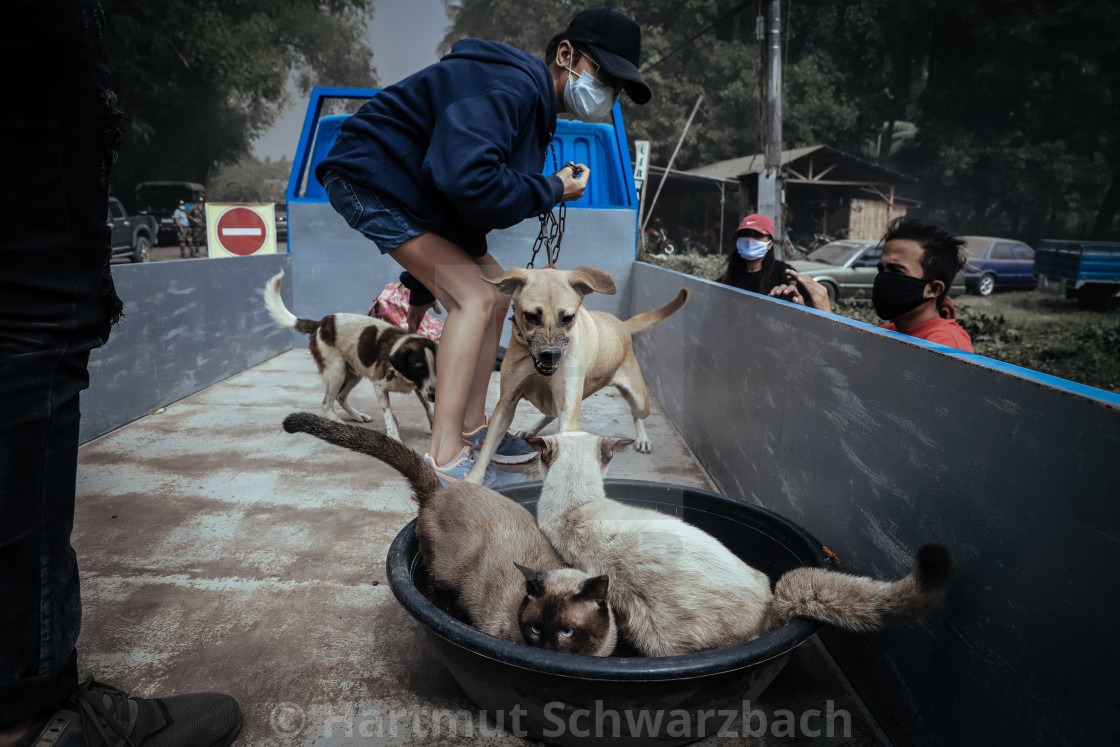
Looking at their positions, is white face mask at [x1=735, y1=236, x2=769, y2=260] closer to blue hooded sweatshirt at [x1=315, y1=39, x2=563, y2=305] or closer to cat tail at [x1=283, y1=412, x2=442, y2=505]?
blue hooded sweatshirt at [x1=315, y1=39, x2=563, y2=305]

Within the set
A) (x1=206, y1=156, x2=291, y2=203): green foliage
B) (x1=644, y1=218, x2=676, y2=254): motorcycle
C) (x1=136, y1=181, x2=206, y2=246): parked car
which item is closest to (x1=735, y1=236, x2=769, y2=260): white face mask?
(x1=644, y1=218, x2=676, y2=254): motorcycle

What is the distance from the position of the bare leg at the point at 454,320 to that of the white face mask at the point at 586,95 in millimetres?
826

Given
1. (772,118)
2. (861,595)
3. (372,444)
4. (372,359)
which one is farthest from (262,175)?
(861,595)

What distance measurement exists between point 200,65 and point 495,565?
3125 cm

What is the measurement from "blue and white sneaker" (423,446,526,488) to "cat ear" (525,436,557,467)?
540 millimetres

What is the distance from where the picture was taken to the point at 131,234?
17.5 meters

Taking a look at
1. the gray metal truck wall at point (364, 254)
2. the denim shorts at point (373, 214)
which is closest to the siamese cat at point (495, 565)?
the denim shorts at point (373, 214)

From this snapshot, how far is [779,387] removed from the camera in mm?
2713

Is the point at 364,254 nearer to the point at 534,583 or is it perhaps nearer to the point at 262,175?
the point at 534,583

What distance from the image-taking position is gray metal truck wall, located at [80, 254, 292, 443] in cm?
423

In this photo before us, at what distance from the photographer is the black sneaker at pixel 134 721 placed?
51.1 inches

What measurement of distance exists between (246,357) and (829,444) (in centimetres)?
562

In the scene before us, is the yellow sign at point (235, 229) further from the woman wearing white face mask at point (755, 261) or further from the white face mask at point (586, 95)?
the white face mask at point (586, 95)

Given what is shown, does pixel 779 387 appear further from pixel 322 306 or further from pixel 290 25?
pixel 290 25
